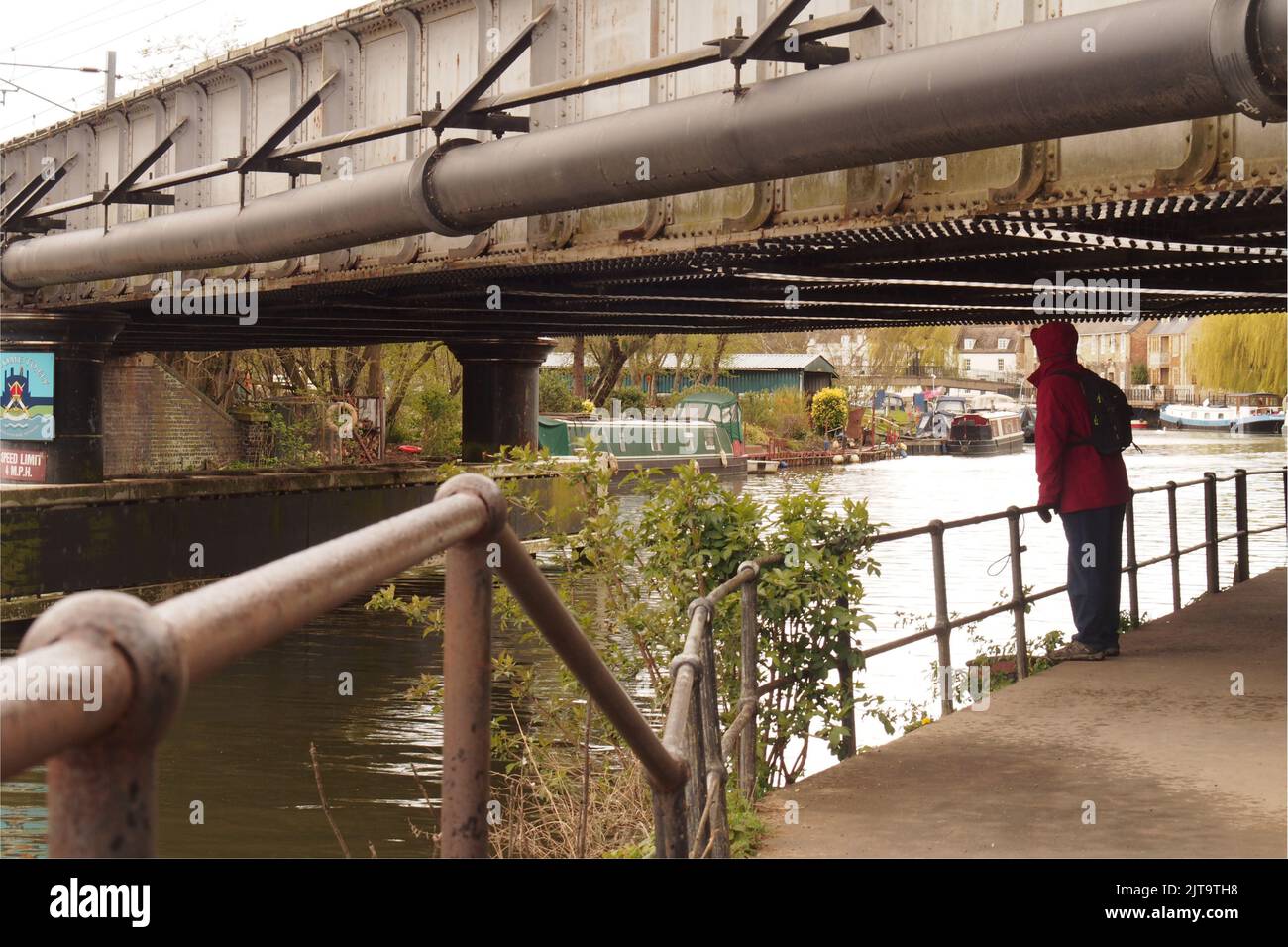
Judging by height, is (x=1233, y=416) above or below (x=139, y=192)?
below

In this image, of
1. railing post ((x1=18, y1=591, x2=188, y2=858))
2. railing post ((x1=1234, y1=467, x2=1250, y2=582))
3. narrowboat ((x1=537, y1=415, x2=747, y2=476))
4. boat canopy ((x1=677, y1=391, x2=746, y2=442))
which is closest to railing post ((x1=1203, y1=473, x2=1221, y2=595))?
railing post ((x1=1234, y1=467, x2=1250, y2=582))

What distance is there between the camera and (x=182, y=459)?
34438 mm

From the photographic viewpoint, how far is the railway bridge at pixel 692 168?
7117 mm

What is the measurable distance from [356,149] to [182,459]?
21.5m

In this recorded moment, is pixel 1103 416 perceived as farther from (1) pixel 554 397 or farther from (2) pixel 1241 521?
(1) pixel 554 397

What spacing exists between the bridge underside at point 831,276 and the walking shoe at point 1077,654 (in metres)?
2.66

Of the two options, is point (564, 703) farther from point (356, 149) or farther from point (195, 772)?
point (356, 149)

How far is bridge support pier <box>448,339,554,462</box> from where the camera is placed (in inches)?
1054

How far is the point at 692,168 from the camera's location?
8.88 m

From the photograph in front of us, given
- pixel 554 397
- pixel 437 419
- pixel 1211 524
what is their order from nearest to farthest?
pixel 1211 524
pixel 437 419
pixel 554 397

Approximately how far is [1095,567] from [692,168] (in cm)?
347

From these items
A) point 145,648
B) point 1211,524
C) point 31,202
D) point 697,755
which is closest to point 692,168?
point 697,755

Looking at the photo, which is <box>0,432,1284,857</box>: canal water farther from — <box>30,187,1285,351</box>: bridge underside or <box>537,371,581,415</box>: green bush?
<box>537,371,581,415</box>: green bush

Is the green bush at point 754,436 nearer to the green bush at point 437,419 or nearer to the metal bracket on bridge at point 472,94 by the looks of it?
the green bush at point 437,419
